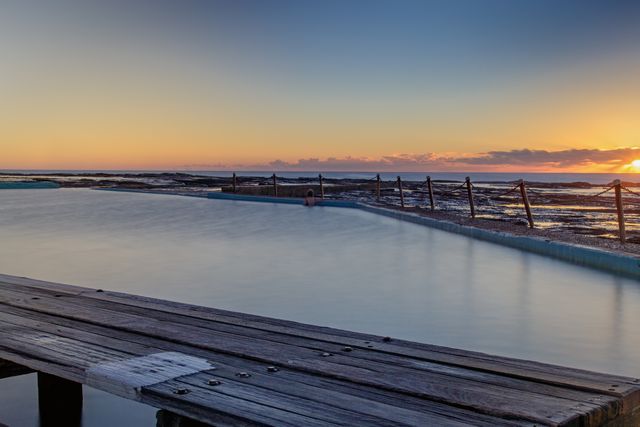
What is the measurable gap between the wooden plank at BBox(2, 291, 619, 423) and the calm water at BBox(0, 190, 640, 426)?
0.75 metres

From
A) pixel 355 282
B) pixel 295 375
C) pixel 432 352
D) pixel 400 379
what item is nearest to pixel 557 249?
pixel 355 282

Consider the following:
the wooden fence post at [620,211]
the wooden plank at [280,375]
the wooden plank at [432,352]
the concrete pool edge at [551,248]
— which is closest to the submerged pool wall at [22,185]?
the concrete pool edge at [551,248]

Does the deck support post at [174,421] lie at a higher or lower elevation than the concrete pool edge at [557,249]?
higher

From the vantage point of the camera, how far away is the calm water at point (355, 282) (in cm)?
432

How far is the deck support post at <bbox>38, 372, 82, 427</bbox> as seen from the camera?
2.95 m

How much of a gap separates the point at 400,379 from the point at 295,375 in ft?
1.14

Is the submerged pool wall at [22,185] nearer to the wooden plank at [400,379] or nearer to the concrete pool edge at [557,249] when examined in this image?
the concrete pool edge at [557,249]

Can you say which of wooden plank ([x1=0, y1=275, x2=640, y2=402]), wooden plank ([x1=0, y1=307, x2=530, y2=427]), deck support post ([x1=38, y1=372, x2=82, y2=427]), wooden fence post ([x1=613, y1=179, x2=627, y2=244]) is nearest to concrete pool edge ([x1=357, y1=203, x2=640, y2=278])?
wooden fence post ([x1=613, y1=179, x2=627, y2=244])

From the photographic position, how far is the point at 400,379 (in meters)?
1.98

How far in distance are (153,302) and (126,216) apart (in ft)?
41.5

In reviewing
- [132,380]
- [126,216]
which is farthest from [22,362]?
[126,216]

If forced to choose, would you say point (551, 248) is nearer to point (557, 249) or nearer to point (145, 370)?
point (557, 249)

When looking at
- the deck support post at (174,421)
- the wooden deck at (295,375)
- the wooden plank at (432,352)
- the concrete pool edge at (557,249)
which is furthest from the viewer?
the concrete pool edge at (557,249)

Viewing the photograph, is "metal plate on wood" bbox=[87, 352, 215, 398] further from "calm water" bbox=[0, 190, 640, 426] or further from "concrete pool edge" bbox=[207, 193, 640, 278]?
"concrete pool edge" bbox=[207, 193, 640, 278]
